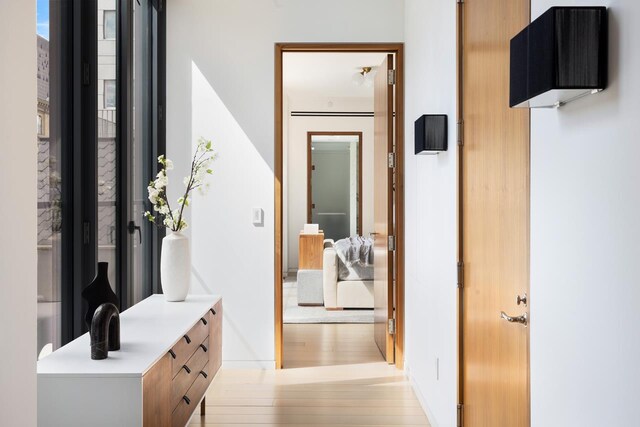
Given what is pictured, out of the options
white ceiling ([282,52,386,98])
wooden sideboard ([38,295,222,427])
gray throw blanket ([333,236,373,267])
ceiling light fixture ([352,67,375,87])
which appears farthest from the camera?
ceiling light fixture ([352,67,375,87])

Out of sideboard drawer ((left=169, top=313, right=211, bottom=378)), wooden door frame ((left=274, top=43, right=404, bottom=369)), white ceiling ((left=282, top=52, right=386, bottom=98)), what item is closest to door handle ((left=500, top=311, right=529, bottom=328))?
sideboard drawer ((left=169, top=313, right=211, bottom=378))

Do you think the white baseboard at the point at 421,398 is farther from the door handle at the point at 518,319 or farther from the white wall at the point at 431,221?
the door handle at the point at 518,319

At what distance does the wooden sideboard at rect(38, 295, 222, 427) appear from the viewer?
1.97 m

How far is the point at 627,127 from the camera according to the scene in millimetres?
1187

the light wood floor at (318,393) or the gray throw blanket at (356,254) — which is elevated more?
the gray throw blanket at (356,254)

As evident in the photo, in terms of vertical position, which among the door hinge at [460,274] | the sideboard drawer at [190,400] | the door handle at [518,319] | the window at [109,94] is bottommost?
the sideboard drawer at [190,400]

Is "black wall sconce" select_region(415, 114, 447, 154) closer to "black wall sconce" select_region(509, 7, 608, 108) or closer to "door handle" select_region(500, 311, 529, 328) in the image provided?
"door handle" select_region(500, 311, 529, 328)

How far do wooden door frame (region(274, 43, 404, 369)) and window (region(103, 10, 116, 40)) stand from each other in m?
1.31

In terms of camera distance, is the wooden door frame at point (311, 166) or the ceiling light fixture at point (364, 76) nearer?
the ceiling light fixture at point (364, 76)

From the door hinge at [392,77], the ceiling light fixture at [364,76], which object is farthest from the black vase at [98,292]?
the ceiling light fixture at [364,76]

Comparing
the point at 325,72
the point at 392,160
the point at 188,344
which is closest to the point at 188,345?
the point at 188,344

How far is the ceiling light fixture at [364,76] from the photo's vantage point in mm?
7305

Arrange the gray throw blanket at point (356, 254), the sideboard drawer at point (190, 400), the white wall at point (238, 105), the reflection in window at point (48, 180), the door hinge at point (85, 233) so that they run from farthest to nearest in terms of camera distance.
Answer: the gray throw blanket at point (356, 254) < the white wall at point (238, 105) < the door hinge at point (85, 233) < the sideboard drawer at point (190, 400) < the reflection in window at point (48, 180)

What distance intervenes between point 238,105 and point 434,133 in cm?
181
